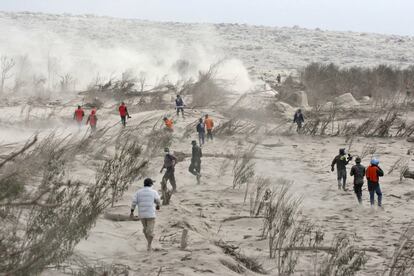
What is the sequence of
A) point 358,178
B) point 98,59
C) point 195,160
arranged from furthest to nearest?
point 98,59 < point 195,160 < point 358,178

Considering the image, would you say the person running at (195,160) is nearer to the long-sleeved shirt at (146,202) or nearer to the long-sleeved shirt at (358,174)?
the long-sleeved shirt at (358,174)

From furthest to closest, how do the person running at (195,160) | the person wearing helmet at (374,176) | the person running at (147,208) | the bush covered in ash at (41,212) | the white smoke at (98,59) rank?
the white smoke at (98,59)
the person running at (195,160)
the person wearing helmet at (374,176)
the person running at (147,208)
the bush covered in ash at (41,212)

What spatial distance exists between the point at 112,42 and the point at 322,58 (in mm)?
17111

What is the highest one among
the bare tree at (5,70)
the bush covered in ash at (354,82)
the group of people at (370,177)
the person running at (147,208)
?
the bush covered in ash at (354,82)

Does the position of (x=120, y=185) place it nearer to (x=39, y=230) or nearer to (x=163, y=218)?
(x=163, y=218)

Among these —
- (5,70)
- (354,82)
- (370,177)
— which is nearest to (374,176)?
(370,177)

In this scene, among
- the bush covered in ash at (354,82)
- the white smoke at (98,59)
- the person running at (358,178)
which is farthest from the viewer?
the bush covered in ash at (354,82)

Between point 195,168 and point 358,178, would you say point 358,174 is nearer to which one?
point 358,178

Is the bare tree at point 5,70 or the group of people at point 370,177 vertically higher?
the bare tree at point 5,70

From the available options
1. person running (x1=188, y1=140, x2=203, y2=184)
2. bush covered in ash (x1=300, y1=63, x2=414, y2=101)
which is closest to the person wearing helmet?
person running (x1=188, y1=140, x2=203, y2=184)

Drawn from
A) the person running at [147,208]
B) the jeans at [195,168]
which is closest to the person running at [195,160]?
the jeans at [195,168]

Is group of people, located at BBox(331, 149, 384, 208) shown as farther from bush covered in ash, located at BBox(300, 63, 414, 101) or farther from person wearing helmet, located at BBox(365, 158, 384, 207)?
bush covered in ash, located at BBox(300, 63, 414, 101)

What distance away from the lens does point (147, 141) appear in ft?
50.3

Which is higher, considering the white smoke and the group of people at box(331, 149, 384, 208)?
the white smoke
